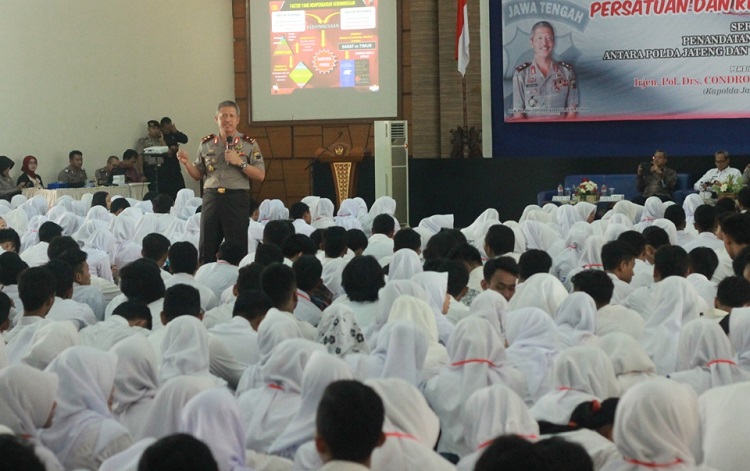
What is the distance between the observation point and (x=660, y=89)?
489 inches

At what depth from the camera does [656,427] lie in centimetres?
244

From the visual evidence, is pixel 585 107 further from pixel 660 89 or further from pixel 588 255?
pixel 588 255

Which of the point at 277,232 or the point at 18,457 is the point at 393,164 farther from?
the point at 18,457

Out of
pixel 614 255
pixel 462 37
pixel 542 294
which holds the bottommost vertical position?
pixel 542 294

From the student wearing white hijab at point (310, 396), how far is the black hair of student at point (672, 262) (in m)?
2.58

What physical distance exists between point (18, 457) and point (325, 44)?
40.4ft

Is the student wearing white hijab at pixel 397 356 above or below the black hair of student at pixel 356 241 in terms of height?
below

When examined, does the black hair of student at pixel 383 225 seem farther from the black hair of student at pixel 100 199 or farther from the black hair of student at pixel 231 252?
the black hair of student at pixel 100 199

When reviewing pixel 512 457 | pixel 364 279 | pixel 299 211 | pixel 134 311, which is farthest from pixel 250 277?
pixel 299 211

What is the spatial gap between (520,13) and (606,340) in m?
9.73

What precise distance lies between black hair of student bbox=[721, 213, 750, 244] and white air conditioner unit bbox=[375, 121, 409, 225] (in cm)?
639

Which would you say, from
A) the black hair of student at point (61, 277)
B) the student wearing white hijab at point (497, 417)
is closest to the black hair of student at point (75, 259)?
the black hair of student at point (61, 277)

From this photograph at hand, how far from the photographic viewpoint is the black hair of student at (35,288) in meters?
4.42

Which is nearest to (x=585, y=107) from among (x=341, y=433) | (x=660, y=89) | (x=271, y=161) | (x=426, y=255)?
(x=660, y=89)
